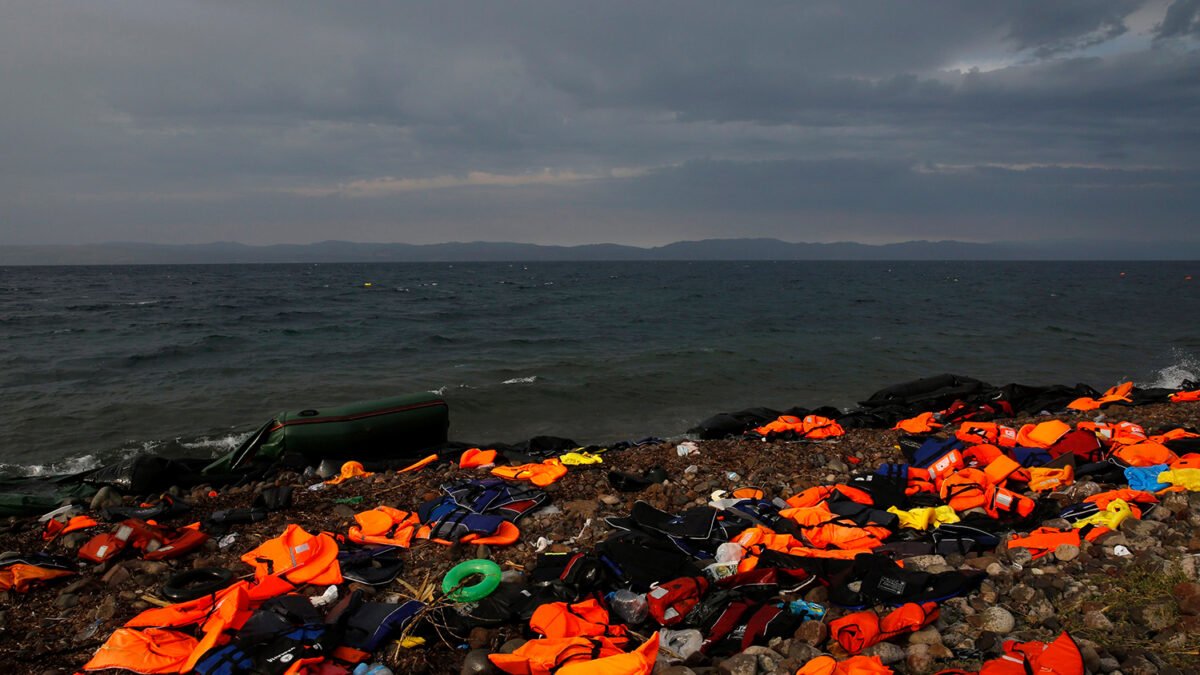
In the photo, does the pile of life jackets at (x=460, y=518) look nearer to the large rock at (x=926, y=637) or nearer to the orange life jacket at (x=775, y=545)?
the orange life jacket at (x=775, y=545)

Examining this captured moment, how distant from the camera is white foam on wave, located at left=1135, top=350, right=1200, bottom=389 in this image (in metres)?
16.6

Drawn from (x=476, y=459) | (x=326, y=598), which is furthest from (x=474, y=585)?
(x=476, y=459)

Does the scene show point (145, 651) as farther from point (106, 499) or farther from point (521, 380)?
point (521, 380)

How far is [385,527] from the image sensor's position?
6207 millimetres

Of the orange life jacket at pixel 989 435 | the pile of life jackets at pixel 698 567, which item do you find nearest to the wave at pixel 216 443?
the pile of life jackets at pixel 698 567

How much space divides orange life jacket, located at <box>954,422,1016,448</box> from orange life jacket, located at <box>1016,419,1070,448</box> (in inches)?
4.5

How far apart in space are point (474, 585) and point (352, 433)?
633 cm

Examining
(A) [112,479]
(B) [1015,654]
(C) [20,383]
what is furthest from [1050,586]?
(C) [20,383]

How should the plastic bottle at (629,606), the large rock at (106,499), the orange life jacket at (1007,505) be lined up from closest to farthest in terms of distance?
the plastic bottle at (629,606) < the orange life jacket at (1007,505) < the large rock at (106,499)

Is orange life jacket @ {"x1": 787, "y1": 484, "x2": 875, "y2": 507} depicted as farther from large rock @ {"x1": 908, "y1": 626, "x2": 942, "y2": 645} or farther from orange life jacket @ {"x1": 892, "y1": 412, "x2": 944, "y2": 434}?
orange life jacket @ {"x1": 892, "y1": 412, "x2": 944, "y2": 434}

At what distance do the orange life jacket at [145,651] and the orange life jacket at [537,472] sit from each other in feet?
13.0

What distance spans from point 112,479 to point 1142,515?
13.5 m

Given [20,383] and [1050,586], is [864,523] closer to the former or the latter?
[1050,586]

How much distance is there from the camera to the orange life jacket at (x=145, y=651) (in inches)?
153
